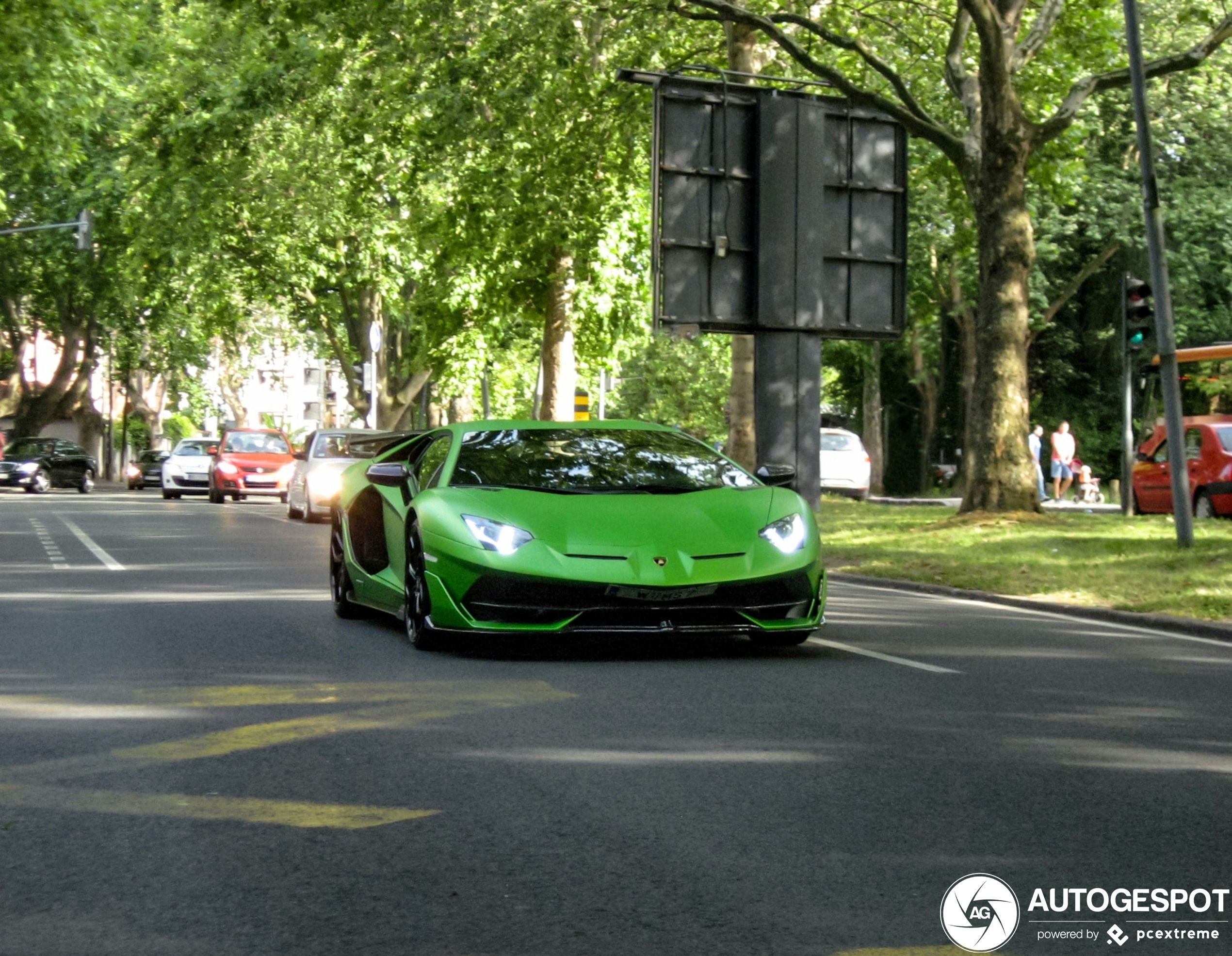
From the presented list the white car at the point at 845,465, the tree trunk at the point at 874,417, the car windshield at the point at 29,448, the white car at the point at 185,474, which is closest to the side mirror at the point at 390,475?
the white car at the point at 845,465

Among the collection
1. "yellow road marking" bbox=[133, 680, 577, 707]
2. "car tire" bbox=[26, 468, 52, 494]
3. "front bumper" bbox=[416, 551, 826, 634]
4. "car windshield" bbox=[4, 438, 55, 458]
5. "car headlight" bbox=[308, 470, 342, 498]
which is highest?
"car windshield" bbox=[4, 438, 55, 458]

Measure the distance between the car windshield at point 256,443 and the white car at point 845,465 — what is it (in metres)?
12.0

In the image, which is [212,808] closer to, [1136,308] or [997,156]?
[1136,308]

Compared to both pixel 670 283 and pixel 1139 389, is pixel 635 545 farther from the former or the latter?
pixel 1139 389

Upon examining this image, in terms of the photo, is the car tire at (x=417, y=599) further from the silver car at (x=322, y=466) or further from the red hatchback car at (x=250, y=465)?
the red hatchback car at (x=250, y=465)

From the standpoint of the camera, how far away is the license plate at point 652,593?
9516 millimetres

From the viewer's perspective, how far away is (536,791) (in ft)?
20.4

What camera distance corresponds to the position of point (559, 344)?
38.0 metres

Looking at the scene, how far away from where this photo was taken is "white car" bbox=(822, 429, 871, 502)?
3925cm

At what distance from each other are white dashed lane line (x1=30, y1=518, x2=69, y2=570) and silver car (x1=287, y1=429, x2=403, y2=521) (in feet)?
13.1

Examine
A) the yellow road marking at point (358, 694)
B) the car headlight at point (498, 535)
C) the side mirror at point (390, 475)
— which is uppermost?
the side mirror at point (390, 475)

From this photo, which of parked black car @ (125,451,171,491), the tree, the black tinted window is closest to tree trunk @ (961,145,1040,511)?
the tree

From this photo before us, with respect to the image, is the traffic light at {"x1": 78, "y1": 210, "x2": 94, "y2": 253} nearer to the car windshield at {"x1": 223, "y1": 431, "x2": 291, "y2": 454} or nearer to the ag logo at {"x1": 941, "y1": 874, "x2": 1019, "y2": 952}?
the car windshield at {"x1": 223, "y1": 431, "x2": 291, "y2": 454}

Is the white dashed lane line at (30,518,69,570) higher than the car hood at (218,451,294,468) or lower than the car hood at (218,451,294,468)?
lower
